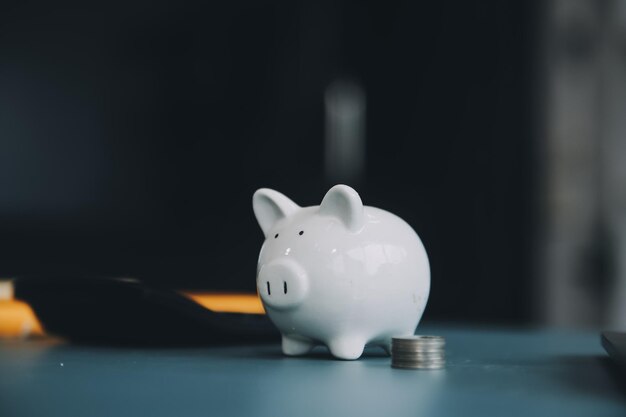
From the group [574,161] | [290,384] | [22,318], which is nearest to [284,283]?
[290,384]

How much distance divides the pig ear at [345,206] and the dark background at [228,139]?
6.99ft

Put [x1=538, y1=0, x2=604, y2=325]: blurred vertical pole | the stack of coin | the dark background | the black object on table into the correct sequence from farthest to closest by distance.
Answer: [x1=538, y1=0, x2=604, y2=325]: blurred vertical pole, the dark background, the black object on table, the stack of coin

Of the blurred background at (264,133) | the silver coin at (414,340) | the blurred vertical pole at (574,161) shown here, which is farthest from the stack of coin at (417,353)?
the blurred vertical pole at (574,161)

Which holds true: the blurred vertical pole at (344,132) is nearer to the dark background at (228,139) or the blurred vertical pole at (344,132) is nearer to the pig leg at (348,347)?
the dark background at (228,139)

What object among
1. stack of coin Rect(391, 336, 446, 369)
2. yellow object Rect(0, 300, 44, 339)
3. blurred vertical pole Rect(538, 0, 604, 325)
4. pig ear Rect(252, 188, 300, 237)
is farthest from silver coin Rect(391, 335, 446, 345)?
blurred vertical pole Rect(538, 0, 604, 325)

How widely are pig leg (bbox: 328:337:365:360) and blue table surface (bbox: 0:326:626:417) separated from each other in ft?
0.05

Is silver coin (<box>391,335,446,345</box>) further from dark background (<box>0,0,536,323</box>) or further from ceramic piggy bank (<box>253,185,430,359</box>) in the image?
dark background (<box>0,0,536,323</box>)

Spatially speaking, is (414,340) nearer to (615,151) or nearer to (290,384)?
(290,384)

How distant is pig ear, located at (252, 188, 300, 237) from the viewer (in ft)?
3.16

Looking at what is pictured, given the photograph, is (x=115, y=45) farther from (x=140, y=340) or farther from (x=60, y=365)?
(x=60, y=365)

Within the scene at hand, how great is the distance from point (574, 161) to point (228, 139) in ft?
4.59

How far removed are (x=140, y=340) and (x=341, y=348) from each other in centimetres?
28

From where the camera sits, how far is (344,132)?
319 cm

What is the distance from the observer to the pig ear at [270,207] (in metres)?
0.96
